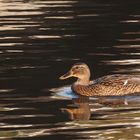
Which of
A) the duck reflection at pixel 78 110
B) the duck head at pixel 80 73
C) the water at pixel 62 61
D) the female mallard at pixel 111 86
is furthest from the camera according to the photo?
the duck head at pixel 80 73

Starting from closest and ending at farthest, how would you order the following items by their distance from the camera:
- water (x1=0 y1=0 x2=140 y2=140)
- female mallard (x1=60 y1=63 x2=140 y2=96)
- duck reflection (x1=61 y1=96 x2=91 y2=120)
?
water (x1=0 y1=0 x2=140 y2=140) → duck reflection (x1=61 y1=96 x2=91 y2=120) → female mallard (x1=60 y1=63 x2=140 y2=96)

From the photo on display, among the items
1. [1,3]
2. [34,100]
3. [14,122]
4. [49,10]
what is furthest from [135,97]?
[1,3]

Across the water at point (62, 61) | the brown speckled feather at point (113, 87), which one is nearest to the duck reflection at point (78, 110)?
the water at point (62, 61)

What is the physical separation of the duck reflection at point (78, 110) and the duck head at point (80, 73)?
3.72 ft

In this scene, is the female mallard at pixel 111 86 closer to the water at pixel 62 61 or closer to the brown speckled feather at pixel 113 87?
the brown speckled feather at pixel 113 87

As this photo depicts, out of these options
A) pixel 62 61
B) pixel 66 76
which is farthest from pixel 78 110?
pixel 62 61

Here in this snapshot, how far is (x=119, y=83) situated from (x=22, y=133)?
4.68m

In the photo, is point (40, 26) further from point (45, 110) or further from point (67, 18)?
point (45, 110)

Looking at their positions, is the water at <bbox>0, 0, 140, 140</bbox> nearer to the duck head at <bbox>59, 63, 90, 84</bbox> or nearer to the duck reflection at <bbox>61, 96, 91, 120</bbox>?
the duck reflection at <bbox>61, 96, 91, 120</bbox>

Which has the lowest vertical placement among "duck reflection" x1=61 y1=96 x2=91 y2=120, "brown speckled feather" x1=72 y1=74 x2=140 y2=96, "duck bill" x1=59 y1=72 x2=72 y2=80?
"duck reflection" x1=61 y1=96 x2=91 y2=120

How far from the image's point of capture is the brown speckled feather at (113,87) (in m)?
20.4

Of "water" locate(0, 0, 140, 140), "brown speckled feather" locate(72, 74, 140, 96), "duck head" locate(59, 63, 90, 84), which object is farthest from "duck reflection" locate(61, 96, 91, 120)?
"duck head" locate(59, 63, 90, 84)

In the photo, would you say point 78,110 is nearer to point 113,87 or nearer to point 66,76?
point 113,87

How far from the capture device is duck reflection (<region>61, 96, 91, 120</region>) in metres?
18.0
